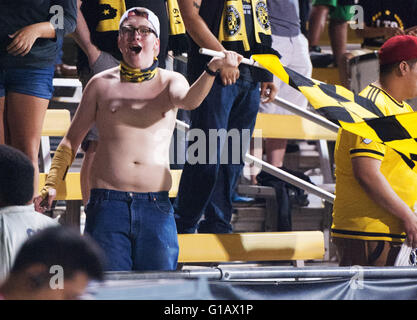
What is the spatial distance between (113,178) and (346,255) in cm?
130

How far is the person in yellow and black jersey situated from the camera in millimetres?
4254

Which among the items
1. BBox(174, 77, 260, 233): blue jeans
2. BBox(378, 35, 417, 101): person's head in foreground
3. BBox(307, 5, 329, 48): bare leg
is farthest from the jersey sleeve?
BBox(307, 5, 329, 48): bare leg

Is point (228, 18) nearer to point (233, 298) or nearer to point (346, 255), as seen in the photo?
point (346, 255)

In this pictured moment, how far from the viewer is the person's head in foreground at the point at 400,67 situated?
454 centimetres

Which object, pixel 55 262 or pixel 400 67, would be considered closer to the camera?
pixel 55 262

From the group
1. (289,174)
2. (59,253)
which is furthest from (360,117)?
(59,253)

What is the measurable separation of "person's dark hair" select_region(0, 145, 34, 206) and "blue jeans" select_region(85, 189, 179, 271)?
0.65 metres

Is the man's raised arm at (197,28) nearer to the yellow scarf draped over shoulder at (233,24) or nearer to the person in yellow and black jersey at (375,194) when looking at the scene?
the yellow scarf draped over shoulder at (233,24)

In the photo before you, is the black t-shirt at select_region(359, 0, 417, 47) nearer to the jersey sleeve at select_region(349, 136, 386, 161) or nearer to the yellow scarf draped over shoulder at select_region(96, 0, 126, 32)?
the jersey sleeve at select_region(349, 136, 386, 161)

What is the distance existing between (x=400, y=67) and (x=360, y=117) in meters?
0.50

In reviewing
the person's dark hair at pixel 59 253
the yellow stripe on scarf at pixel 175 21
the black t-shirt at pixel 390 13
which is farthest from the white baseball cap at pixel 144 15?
the black t-shirt at pixel 390 13

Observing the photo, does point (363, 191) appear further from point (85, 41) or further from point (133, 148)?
point (85, 41)

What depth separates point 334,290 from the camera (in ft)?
10.9

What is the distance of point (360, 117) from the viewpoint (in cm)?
419
